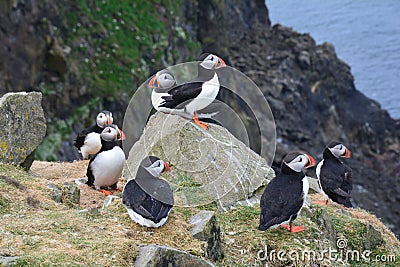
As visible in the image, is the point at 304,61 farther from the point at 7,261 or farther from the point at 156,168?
the point at 7,261

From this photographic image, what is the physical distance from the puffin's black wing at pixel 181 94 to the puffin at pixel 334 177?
3583 mm

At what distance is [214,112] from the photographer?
415 inches

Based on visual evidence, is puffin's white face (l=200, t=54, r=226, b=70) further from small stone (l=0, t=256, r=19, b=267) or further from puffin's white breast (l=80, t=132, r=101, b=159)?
small stone (l=0, t=256, r=19, b=267)

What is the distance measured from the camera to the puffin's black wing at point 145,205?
7758 mm

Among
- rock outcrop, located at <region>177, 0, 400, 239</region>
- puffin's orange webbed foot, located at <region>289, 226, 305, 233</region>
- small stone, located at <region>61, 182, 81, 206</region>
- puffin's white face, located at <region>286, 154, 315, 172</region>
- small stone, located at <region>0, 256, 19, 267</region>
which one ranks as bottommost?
rock outcrop, located at <region>177, 0, 400, 239</region>

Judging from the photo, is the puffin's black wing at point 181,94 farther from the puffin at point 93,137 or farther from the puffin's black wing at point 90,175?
the puffin at point 93,137

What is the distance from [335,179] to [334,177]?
1.7 inches

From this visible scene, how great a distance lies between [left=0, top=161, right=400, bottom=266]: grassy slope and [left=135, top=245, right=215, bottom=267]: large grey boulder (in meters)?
0.16

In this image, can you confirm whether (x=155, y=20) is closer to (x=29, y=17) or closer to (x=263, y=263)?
(x=29, y=17)

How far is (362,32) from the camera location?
70688mm

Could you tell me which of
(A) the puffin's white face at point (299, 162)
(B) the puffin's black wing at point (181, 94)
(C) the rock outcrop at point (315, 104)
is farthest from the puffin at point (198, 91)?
(C) the rock outcrop at point (315, 104)

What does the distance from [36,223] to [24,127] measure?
127 inches

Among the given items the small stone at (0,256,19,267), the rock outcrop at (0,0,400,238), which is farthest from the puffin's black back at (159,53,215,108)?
the rock outcrop at (0,0,400,238)

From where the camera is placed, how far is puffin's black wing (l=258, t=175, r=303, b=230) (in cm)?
845
